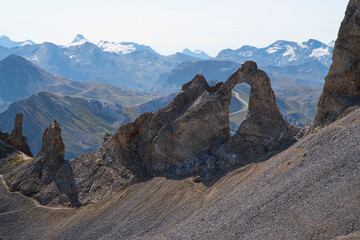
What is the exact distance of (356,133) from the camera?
36.9m

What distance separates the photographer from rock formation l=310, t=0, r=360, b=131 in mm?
45250

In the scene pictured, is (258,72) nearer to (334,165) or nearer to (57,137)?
(334,165)

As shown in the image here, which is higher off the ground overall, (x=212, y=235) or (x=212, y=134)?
(x=212, y=134)

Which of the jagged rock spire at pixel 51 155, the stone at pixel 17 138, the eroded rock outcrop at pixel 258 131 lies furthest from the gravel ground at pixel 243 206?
the stone at pixel 17 138

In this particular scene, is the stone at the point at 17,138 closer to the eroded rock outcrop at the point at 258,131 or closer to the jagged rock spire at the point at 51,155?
the jagged rock spire at the point at 51,155

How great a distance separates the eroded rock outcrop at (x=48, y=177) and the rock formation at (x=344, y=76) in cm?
4013

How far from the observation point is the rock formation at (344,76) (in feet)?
148

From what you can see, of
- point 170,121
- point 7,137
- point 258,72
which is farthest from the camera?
point 7,137

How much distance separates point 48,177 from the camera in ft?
211

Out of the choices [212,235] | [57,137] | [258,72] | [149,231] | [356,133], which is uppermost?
[258,72]

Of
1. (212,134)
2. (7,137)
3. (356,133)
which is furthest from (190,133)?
(7,137)

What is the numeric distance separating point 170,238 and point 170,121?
2277 centimetres

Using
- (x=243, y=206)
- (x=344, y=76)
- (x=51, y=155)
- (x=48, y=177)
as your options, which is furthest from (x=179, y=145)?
(x=51, y=155)

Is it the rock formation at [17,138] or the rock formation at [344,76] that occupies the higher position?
the rock formation at [344,76]
